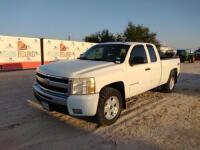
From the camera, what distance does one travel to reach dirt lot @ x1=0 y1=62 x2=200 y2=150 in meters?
4.47

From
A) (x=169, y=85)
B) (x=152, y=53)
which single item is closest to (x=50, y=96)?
(x=152, y=53)

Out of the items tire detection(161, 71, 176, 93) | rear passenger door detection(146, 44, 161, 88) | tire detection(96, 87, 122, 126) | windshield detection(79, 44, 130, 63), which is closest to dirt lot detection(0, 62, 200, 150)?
tire detection(96, 87, 122, 126)

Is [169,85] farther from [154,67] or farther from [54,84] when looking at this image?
[54,84]

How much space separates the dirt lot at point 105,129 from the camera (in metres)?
4.47

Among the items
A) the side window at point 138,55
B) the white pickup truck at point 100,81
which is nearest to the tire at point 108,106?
the white pickup truck at point 100,81

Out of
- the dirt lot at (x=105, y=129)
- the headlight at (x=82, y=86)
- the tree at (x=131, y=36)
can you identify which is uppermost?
the tree at (x=131, y=36)

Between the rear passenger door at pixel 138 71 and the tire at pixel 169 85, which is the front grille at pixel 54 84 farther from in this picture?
the tire at pixel 169 85

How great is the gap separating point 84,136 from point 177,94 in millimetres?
5221

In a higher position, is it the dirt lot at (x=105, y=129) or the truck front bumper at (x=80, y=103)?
the truck front bumper at (x=80, y=103)

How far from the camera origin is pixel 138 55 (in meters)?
6.83

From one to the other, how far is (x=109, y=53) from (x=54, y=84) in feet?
6.55

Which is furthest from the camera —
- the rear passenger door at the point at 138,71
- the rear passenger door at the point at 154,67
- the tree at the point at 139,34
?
the tree at the point at 139,34

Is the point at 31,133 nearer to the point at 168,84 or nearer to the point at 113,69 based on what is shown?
the point at 113,69

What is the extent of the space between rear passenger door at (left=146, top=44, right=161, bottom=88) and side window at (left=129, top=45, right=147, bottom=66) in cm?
38
